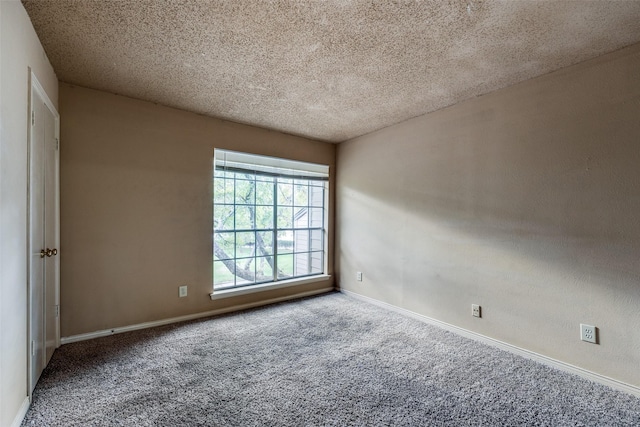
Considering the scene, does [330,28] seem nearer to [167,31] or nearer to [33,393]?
[167,31]

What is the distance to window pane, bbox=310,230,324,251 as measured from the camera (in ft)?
15.0

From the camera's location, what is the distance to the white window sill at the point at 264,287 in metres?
3.54

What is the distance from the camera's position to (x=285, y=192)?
167 inches

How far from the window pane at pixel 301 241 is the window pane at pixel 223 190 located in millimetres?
1144

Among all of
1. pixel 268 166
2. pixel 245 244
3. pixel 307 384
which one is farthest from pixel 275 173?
pixel 307 384

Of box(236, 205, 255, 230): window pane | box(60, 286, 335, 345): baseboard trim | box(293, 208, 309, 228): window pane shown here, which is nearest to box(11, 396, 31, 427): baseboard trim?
box(60, 286, 335, 345): baseboard trim

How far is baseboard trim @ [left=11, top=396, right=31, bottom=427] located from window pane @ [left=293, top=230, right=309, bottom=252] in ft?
9.81

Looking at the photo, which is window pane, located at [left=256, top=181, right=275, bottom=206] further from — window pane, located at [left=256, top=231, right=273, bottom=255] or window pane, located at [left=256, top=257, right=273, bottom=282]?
window pane, located at [left=256, top=257, right=273, bottom=282]

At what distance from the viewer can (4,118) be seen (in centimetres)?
147

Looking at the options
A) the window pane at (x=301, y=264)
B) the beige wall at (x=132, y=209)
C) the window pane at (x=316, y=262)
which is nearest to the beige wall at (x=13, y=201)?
the beige wall at (x=132, y=209)

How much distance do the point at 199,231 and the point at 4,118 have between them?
208 centimetres

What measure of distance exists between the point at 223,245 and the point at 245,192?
743mm

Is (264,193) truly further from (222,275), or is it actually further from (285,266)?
(222,275)

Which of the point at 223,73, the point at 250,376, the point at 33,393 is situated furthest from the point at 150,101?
the point at 250,376
